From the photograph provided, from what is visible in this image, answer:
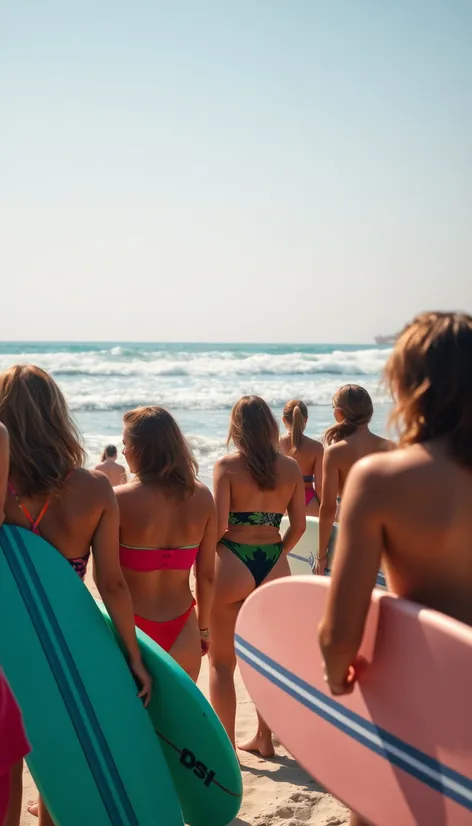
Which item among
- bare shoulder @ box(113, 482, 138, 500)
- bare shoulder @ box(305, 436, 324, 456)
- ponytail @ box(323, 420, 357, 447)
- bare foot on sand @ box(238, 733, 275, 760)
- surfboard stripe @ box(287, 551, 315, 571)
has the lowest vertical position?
bare foot on sand @ box(238, 733, 275, 760)

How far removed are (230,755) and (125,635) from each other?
1.83 feet

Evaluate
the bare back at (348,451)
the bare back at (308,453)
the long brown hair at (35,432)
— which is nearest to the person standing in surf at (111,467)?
the bare back at (308,453)

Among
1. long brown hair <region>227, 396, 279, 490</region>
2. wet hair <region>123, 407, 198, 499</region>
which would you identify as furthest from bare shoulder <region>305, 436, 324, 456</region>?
wet hair <region>123, 407, 198, 499</region>

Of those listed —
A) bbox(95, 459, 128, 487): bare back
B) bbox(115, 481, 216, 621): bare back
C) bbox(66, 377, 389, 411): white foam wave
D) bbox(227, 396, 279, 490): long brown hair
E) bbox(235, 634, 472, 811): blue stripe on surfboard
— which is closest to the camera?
bbox(235, 634, 472, 811): blue stripe on surfboard

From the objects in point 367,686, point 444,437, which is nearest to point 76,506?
point 367,686

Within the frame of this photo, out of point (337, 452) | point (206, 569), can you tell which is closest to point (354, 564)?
point (206, 569)

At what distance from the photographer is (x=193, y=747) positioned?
9.05ft

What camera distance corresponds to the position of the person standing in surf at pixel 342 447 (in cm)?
477

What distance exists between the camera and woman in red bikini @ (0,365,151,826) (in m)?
2.58

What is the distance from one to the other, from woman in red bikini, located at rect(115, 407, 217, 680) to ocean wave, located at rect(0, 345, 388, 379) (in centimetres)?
2802

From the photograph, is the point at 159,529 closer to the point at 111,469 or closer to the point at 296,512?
the point at 296,512

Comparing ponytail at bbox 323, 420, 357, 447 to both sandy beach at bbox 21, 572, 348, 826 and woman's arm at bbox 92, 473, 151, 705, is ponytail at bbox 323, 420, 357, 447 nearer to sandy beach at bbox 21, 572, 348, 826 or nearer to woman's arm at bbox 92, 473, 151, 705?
sandy beach at bbox 21, 572, 348, 826

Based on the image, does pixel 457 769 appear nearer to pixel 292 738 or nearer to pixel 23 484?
pixel 292 738

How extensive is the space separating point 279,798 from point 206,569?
1134 mm
